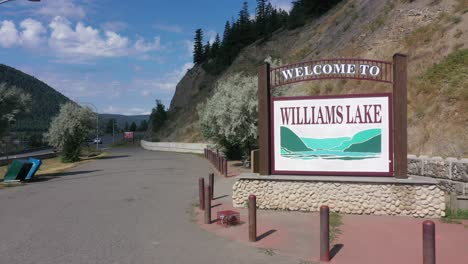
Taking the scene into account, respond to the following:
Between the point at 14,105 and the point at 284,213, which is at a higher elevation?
the point at 14,105

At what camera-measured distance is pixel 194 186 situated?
55.4ft

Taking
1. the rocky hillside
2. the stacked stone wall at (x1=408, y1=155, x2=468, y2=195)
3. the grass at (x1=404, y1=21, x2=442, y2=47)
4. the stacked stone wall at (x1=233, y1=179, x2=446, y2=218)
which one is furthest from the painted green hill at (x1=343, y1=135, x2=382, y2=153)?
the grass at (x1=404, y1=21, x2=442, y2=47)

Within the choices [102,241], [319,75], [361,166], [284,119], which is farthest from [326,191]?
[102,241]

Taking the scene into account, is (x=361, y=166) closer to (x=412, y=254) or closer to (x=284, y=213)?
(x=284, y=213)

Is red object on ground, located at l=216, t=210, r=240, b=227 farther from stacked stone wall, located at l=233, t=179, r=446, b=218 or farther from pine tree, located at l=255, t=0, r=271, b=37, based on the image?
pine tree, located at l=255, t=0, r=271, b=37

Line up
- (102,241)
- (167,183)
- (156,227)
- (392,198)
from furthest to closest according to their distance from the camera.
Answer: (167,183) < (392,198) < (156,227) < (102,241)

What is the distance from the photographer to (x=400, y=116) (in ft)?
34.6

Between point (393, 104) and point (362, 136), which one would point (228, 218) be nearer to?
point (362, 136)

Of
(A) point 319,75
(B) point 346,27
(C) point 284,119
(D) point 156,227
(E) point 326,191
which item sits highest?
(B) point 346,27

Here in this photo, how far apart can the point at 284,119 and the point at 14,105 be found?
60.7 ft

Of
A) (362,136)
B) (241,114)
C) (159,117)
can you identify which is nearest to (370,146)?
(362,136)

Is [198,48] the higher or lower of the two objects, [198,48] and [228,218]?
the higher

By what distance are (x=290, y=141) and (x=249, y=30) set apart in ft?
219

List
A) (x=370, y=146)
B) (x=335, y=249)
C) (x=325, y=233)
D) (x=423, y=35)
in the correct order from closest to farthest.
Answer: (x=325, y=233)
(x=335, y=249)
(x=370, y=146)
(x=423, y=35)
